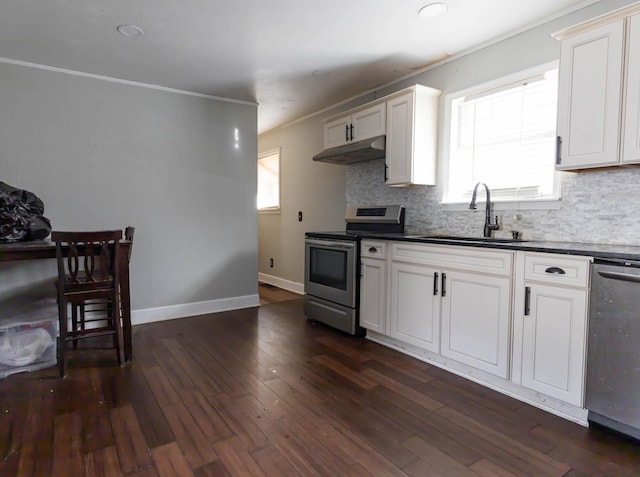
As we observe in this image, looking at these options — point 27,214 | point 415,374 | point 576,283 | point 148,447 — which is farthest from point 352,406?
point 27,214

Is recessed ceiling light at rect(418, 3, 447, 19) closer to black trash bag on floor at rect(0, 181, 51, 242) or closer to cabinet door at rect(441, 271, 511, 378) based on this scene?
cabinet door at rect(441, 271, 511, 378)

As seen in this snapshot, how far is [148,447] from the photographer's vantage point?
1716 millimetres

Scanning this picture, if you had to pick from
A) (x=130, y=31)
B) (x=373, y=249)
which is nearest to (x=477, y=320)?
(x=373, y=249)

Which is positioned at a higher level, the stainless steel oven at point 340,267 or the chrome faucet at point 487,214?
the chrome faucet at point 487,214

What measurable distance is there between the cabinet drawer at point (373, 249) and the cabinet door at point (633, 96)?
161cm

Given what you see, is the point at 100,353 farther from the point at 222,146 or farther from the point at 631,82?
the point at 631,82

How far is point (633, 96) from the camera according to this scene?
1902 millimetres

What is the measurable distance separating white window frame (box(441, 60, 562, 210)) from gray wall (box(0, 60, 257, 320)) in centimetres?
219

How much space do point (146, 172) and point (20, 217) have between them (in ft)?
4.01

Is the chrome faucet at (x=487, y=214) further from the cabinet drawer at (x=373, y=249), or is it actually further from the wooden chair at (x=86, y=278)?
the wooden chair at (x=86, y=278)

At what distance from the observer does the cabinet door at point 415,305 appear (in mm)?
2607

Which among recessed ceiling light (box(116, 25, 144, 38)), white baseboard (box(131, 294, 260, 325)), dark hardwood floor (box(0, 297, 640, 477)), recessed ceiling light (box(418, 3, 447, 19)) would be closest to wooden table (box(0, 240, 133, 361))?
dark hardwood floor (box(0, 297, 640, 477))

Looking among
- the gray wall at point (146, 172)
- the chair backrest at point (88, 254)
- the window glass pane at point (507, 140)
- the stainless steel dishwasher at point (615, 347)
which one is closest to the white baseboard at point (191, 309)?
the gray wall at point (146, 172)

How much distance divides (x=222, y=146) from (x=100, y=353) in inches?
93.0
